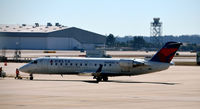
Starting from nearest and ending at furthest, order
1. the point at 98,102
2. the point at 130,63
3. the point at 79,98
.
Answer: the point at 98,102, the point at 79,98, the point at 130,63

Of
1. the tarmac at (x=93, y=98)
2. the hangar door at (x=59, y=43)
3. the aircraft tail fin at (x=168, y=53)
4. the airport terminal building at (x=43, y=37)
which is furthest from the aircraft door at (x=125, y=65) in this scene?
the hangar door at (x=59, y=43)

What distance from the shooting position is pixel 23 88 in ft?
128

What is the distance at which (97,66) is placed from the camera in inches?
1994

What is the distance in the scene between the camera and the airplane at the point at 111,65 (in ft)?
165

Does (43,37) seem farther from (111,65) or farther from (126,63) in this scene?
(126,63)

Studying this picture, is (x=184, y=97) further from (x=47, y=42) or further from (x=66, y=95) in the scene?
(x=47, y=42)

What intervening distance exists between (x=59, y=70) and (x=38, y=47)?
139 meters

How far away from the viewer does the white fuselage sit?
50156 millimetres

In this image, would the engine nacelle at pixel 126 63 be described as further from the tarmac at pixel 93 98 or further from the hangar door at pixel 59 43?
the hangar door at pixel 59 43

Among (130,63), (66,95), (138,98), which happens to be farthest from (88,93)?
(130,63)

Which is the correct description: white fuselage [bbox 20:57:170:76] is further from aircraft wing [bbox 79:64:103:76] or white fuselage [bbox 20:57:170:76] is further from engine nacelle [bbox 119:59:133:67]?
aircraft wing [bbox 79:64:103:76]

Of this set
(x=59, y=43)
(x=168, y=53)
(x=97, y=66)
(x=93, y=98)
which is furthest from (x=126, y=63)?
(x=59, y=43)

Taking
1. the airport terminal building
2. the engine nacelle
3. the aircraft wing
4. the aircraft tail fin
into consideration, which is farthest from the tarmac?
the airport terminal building

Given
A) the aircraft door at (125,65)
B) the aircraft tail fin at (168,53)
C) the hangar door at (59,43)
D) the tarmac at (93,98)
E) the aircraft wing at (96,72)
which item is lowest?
the tarmac at (93,98)
